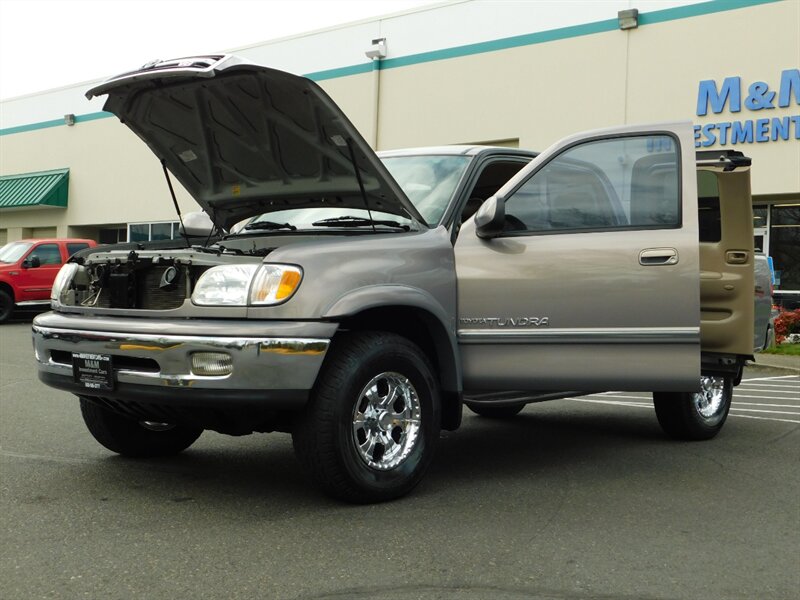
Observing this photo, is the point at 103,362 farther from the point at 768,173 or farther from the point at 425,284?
the point at 768,173

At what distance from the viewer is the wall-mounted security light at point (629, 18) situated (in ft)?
67.1

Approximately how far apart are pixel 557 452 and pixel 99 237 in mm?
31111

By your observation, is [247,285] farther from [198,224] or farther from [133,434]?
[198,224]

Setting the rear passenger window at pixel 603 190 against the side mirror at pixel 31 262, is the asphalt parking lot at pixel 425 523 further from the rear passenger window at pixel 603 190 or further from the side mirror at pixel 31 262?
the side mirror at pixel 31 262

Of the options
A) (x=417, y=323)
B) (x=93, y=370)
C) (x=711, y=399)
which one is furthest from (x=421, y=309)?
(x=711, y=399)

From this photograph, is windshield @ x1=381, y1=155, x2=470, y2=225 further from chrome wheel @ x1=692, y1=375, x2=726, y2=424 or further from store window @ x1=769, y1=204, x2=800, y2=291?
store window @ x1=769, y1=204, x2=800, y2=291

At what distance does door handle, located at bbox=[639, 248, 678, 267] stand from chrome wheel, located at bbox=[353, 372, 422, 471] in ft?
4.73

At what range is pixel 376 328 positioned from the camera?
4.86 m

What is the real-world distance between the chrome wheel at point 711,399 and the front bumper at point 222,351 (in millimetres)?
3383

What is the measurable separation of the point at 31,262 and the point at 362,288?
16531 mm

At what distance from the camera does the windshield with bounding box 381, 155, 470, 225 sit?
538cm

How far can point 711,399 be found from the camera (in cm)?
685

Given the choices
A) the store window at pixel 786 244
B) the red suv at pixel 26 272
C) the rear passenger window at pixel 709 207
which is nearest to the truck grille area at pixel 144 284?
the rear passenger window at pixel 709 207

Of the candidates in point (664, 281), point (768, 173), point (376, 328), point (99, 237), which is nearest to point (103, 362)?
point (376, 328)
